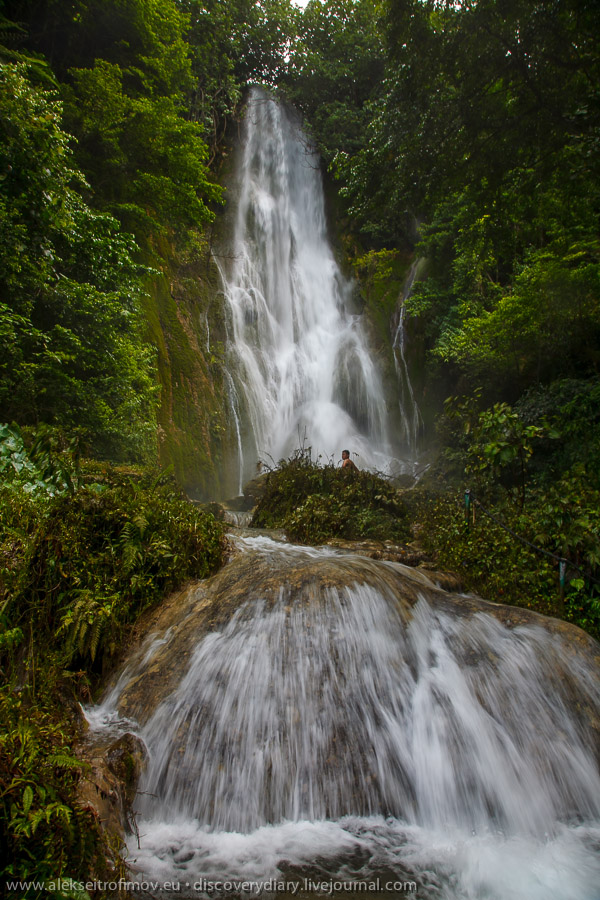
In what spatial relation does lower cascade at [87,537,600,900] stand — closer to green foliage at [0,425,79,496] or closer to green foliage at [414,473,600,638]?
green foliage at [414,473,600,638]

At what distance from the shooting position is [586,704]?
358cm

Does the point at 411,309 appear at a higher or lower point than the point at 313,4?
lower

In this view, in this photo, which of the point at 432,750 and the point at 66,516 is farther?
the point at 66,516

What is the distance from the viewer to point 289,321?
20781 mm

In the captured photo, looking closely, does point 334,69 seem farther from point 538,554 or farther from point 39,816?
point 39,816

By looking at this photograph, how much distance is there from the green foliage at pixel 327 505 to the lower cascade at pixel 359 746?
384cm

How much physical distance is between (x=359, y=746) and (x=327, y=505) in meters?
5.79

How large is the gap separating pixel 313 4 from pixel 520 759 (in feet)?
121

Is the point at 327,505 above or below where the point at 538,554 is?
above

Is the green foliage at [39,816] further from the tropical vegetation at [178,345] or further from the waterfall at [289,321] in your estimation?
the waterfall at [289,321]

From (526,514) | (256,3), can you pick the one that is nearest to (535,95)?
(526,514)

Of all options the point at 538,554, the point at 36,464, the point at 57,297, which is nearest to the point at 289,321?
the point at 57,297

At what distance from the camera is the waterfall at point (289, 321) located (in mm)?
17406

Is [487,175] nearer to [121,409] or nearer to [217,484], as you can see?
[121,409]
